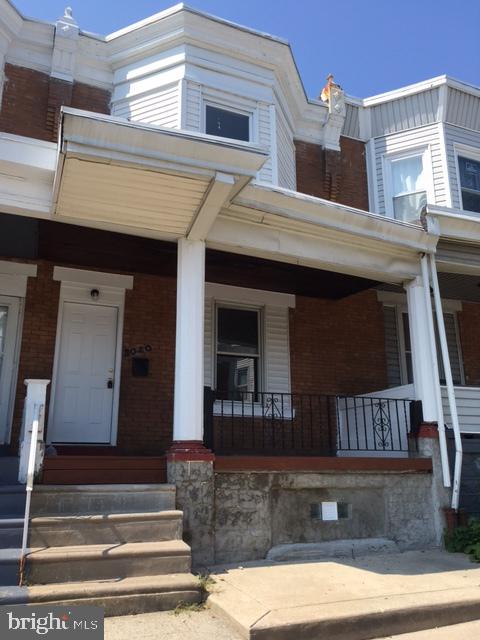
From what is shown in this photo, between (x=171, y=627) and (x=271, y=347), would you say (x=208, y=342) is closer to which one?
(x=271, y=347)

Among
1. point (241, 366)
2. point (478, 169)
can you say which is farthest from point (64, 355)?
point (478, 169)

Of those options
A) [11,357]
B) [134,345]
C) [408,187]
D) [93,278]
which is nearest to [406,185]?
[408,187]

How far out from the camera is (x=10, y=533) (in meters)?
4.41

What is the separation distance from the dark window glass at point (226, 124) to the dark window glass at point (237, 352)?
9.45ft

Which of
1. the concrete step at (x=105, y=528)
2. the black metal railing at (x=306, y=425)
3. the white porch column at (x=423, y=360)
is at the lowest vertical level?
the concrete step at (x=105, y=528)

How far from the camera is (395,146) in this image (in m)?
10.9

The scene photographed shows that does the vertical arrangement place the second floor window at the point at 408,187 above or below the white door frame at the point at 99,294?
above

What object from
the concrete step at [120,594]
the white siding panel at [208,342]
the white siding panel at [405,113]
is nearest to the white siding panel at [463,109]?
the white siding panel at [405,113]

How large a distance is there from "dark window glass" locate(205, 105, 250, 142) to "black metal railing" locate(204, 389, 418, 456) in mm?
4231

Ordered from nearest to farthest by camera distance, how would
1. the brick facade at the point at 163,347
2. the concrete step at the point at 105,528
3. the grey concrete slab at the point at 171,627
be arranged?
the grey concrete slab at the point at 171,627, the concrete step at the point at 105,528, the brick facade at the point at 163,347

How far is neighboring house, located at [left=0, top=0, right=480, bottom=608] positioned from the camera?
5.54 metres

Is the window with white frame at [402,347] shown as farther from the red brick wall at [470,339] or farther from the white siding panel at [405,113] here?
the white siding panel at [405,113]

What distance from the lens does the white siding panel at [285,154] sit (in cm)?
926

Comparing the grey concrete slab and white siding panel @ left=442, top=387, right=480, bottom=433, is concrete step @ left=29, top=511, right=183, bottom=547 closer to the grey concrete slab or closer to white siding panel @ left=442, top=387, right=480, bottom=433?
the grey concrete slab
